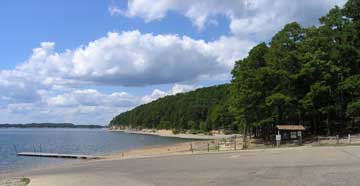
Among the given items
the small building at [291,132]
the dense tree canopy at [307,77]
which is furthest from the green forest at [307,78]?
the small building at [291,132]

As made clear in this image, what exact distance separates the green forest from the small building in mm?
3061

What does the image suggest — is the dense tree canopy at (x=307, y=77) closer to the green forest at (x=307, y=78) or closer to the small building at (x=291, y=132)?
Result: the green forest at (x=307, y=78)

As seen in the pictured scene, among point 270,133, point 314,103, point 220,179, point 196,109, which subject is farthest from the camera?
point 196,109

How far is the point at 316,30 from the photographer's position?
64.0 m

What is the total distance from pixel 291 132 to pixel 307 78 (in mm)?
11666

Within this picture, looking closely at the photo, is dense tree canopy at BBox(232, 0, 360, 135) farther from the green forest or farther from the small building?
the small building

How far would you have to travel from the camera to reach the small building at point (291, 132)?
163 ft

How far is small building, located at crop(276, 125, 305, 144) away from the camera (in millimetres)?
49781

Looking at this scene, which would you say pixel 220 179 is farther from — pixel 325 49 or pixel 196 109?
pixel 196 109

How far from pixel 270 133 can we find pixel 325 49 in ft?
49.7

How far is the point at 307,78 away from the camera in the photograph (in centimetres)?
6138

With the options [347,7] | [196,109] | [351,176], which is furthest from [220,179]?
[196,109]

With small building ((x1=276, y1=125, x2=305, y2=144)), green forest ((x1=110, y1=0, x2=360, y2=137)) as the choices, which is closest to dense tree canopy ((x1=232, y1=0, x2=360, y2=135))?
green forest ((x1=110, y1=0, x2=360, y2=137))

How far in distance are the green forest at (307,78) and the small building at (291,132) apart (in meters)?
3.06
